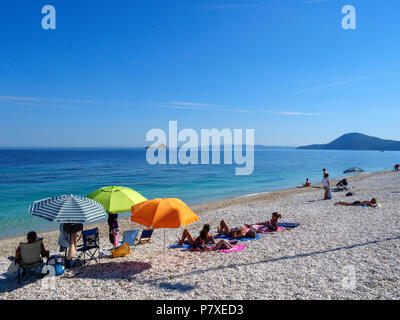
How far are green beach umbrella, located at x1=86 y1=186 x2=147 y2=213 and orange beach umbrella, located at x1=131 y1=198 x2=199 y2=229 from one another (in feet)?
2.68

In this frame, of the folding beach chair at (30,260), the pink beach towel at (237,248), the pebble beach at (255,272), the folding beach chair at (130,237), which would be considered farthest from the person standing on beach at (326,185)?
the folding beach chair at (30,260)

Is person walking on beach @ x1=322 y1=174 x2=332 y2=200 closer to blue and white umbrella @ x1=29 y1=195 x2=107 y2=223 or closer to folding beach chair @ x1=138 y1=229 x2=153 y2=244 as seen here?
folding beach chair @ x1=138 y1=229 x2=153 y2=244

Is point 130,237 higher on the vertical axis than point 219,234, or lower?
higher

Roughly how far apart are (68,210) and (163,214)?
2345 mm

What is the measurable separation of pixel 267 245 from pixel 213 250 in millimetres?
1855

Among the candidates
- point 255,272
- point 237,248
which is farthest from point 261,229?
point 255,272

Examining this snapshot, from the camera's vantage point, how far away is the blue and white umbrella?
269 inches

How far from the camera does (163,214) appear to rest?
7547mm

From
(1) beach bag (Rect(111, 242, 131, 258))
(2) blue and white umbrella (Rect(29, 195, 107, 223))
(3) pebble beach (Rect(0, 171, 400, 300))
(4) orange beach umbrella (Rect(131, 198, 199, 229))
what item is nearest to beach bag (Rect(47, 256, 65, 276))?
(3) pebble beach (Rect(0, 171, 400, 300))

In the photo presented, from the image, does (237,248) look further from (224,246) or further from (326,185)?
(326,185)
